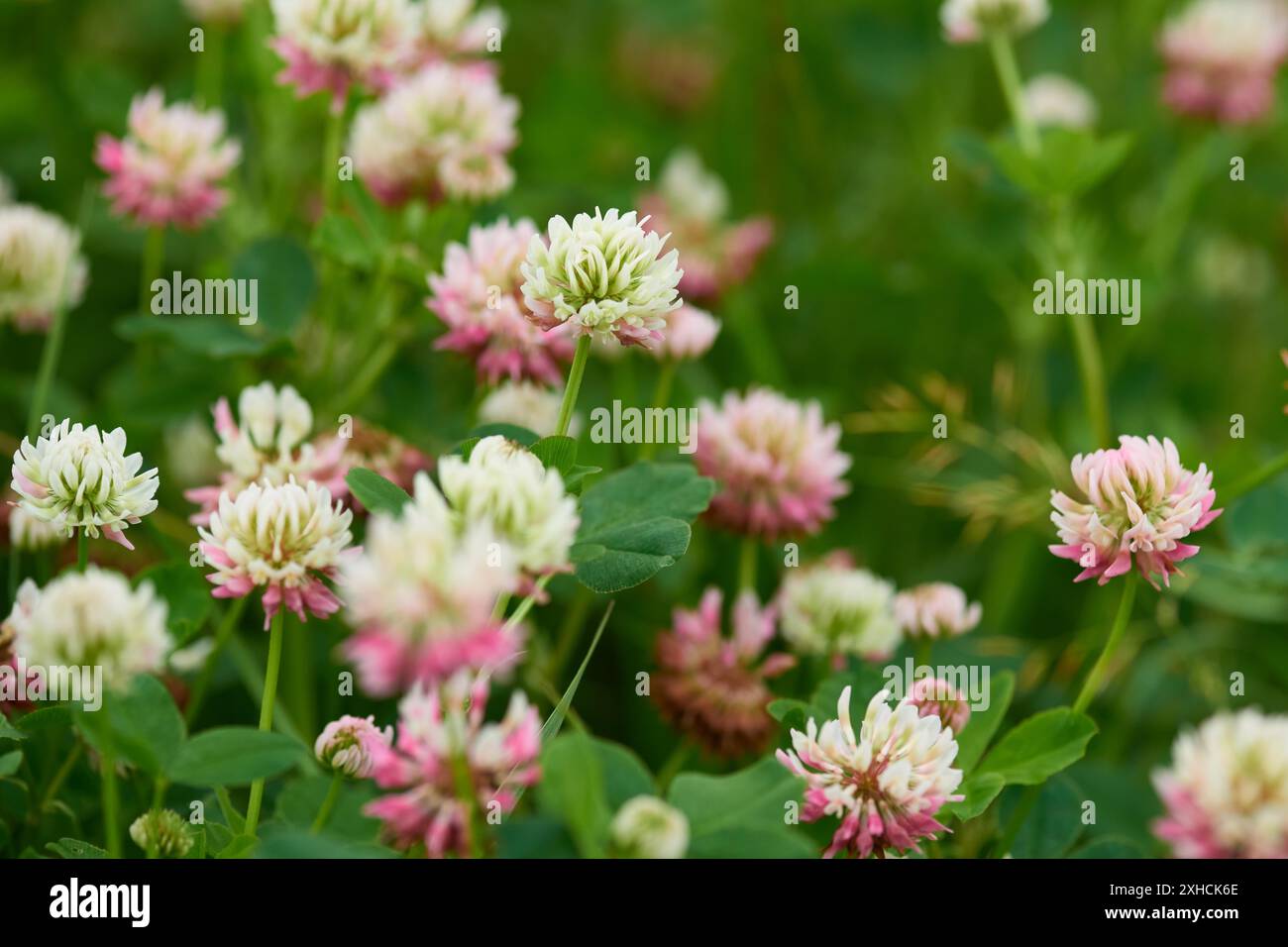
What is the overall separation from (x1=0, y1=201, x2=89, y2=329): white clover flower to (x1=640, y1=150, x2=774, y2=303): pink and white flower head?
60 cm

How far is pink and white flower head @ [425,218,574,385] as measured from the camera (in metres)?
1.06

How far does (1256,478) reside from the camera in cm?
106

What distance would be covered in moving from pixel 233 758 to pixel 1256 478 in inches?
29.9

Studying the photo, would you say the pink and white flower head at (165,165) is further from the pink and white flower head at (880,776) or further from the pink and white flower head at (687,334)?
the pink and white flower head at (880,776)

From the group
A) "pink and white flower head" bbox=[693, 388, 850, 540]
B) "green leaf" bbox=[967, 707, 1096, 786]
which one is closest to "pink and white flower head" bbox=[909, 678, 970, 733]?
"green leaf" bbox=[967, 707, 1096, 786]

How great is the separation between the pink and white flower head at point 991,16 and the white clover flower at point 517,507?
0.93 metres

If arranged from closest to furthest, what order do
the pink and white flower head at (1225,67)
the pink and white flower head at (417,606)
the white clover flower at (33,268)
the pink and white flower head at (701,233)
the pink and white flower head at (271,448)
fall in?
1. the pink and white flower head at (417,606)
2. the pink and white flower head at (271,448)
3. the white clover flower at (33,268)
4. the pink and white flower head at (701,233)
5. the pink and white flower head at (1225,67)

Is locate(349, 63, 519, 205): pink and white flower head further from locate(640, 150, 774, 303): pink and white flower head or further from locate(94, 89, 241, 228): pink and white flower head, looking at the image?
locate(640, 150, 774, 303): pink and white flower head

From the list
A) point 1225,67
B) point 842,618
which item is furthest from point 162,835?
point 1225,67

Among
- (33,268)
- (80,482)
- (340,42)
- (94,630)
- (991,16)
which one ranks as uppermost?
(991,16)

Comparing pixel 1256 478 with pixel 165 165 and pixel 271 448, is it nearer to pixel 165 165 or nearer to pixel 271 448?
pixel 271 448

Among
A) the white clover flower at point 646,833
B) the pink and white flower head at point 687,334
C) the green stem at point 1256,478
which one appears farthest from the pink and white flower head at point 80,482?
the green stem at point 1256,478

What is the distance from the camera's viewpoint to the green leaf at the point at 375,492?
84 centimetres
